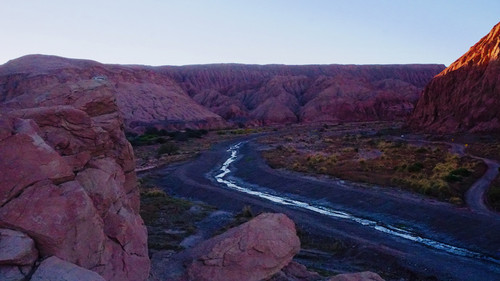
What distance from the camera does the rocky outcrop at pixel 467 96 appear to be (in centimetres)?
5000

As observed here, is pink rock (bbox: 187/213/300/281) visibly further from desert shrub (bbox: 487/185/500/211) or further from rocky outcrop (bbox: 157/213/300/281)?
desert shrub (bbox: 487/185/500/211)

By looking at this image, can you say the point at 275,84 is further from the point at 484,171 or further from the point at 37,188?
the point at 37,188

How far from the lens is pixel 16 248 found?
676cm

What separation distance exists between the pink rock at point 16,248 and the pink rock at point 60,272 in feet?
0.77

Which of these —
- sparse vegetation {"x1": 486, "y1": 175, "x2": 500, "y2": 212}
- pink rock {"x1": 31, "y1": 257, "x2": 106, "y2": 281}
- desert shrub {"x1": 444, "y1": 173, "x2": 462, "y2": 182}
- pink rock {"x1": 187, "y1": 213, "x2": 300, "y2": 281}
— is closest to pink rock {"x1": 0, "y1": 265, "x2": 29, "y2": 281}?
pink rock {"x1": 31, "y1": 257, "x2": 106, "y2": 281}

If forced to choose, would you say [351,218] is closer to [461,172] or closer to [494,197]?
[494,197]

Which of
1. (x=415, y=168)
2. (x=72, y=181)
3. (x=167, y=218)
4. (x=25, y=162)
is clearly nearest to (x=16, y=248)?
(x=25, y=162)

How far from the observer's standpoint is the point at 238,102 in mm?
123625

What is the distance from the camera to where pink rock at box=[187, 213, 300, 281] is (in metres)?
9.42

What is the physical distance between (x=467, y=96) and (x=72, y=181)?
55422mm

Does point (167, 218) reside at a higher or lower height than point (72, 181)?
lower

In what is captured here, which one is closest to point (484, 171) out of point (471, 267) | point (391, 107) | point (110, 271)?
point (471, 267)


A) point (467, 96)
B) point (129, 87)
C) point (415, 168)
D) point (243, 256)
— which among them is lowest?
point (129, 87)

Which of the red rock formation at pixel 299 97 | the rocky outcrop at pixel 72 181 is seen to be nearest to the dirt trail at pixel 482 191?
the rocky outcrop at pixel 72 181
